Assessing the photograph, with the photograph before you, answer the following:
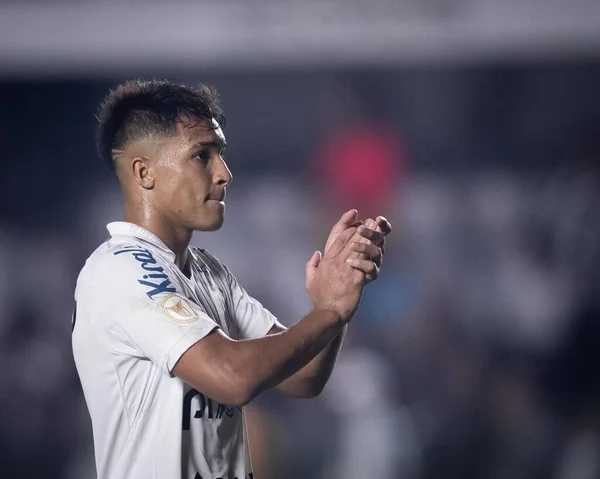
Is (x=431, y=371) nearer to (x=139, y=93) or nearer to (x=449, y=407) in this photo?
(x=449, y=407)

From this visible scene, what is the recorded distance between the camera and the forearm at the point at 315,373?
74.9 inches

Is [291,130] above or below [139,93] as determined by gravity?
above

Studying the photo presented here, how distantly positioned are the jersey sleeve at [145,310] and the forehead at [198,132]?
304 mm

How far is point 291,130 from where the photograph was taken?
4.78 m

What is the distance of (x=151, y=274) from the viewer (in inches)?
62.9

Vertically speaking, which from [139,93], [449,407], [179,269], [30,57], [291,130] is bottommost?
[449,407]

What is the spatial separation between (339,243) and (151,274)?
0.40 meters

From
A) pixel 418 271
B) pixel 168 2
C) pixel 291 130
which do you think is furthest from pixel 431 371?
pixel 168 2

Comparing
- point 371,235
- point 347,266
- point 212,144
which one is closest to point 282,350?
point 347,266

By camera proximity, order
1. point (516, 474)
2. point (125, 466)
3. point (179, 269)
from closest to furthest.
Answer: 1. point (125, 466)
2. point (179, 269)
3. point (516, 474)

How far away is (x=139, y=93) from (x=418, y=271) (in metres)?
3.06

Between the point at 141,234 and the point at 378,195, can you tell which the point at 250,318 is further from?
the point at 378,195

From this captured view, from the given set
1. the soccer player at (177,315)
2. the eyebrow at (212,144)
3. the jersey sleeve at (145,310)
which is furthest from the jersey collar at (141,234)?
the eyebrow at (212,144)

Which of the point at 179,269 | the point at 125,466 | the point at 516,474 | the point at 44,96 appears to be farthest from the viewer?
the point at 44,96
